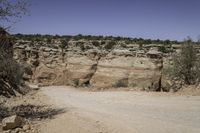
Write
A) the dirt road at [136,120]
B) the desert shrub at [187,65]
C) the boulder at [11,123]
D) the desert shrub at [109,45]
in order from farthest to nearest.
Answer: the desert shrub at [109,45] → the desert shrub at [187,65] → the boulder at [11,123] → the dirt road at [136,120]

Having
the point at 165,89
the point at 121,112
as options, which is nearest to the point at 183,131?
the point at 121,112

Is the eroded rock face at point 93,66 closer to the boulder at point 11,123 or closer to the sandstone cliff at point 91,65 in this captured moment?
the sandstone cliff at point 91,65

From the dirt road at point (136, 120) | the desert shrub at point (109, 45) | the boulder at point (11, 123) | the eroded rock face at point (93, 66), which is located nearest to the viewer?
the dirt road at point (136, 120)

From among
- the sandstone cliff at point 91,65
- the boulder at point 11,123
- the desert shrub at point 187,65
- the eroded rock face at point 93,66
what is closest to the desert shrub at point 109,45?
the sandstone cliff at point 91,65

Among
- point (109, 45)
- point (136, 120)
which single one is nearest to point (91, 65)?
point (109, 45)

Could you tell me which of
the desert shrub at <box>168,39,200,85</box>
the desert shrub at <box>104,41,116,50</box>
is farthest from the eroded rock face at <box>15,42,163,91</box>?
the desert shrub at <box>168,39,200,85</box>

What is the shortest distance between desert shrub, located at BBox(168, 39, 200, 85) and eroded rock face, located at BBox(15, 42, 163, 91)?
10.1 feet

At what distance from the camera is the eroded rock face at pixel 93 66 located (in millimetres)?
32250

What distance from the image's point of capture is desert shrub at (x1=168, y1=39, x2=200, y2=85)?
84.7 feet

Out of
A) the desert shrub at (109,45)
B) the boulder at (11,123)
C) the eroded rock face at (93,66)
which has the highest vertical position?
the desert shrub at (109,45)

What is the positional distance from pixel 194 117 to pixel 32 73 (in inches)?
1163

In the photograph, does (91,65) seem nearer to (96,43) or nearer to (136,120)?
(96,43)

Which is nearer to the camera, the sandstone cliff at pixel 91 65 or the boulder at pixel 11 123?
the boulder at pixel 11 123

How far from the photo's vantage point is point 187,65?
2617 centimetres
